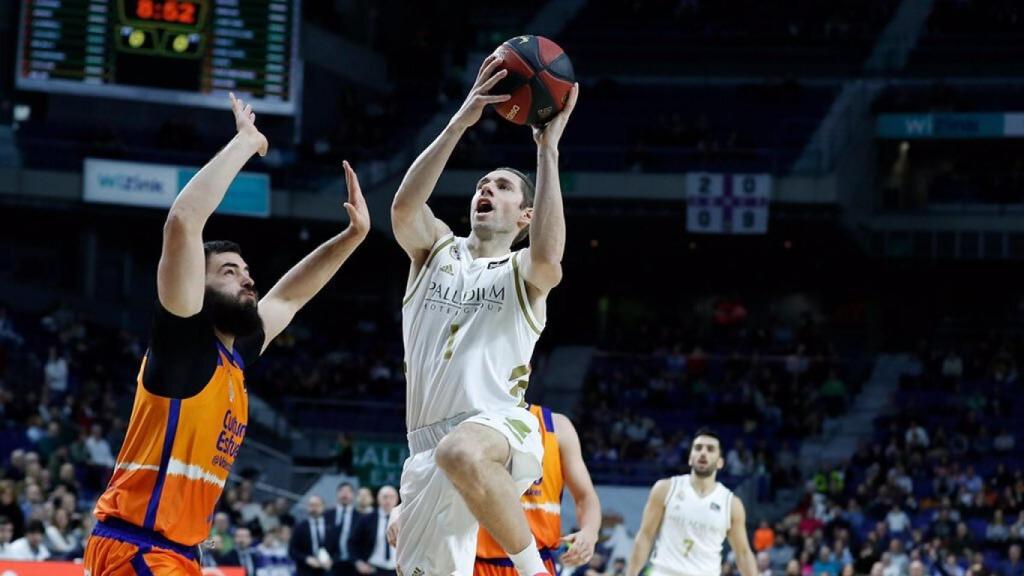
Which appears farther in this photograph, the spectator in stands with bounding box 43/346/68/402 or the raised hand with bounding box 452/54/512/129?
the spectator in stands with bounding box 43/346/68/402

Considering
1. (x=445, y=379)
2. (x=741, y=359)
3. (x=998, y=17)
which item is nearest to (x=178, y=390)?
(x=445, y=379)

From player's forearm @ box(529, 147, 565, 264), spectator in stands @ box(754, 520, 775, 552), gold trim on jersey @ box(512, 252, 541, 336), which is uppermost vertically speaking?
player's forearm @ box(529, 147, 565, 264)

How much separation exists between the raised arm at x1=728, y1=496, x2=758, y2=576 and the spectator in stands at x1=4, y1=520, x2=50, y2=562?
7.85 m

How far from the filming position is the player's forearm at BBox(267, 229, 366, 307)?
A: 263 inches

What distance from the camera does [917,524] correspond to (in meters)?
22.5

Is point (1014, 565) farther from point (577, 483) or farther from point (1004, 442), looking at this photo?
point (577, 483)

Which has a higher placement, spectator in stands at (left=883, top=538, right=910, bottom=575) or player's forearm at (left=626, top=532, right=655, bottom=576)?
player's forearm at (left=626, top=532, right=655, bottom=576)

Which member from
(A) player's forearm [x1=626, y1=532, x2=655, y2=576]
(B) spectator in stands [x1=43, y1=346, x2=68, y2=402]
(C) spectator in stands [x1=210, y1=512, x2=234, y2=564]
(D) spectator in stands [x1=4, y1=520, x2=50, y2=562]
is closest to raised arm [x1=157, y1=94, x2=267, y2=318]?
(A) player's forearm [x1=626, y1=532, x2=655, y2=576]

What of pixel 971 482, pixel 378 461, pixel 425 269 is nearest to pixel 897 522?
pixel 971 482

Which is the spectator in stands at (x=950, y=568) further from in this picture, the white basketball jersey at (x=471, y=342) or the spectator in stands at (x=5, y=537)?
the white basketball jersey at (x=471, y=342)

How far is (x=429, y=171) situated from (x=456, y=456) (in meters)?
1.31

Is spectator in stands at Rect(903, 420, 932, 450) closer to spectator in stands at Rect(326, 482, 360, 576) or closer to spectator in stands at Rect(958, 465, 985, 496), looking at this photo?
spectator in stands at Rect(958, 465, 985, 496)

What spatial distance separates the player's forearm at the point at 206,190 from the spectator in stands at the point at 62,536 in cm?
1226

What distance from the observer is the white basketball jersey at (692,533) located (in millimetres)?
12305
